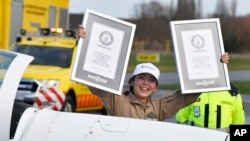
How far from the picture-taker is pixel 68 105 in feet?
47.6

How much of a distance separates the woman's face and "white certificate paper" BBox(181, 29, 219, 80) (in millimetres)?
337

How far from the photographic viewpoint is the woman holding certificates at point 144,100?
5.29m

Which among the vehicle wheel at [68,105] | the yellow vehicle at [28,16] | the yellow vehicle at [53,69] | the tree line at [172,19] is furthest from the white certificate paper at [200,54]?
the tree line at [172,19]

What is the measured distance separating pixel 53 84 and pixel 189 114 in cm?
811

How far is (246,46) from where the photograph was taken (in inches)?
2758

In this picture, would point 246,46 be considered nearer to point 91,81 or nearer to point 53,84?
point 53,84

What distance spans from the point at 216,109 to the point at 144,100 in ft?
3.00

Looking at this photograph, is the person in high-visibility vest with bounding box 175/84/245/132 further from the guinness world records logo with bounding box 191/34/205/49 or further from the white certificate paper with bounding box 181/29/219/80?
the guinness world records logo with bounding box 191/34/205/49

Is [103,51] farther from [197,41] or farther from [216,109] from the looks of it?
[216,109]

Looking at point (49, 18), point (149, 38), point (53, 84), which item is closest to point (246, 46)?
point (149, 38)

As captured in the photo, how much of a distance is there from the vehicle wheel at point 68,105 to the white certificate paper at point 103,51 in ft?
30.2

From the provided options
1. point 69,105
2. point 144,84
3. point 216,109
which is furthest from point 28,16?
point 144,84

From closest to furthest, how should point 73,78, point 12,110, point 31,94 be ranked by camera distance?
point 12,110 → point 73,78 → point 31,94

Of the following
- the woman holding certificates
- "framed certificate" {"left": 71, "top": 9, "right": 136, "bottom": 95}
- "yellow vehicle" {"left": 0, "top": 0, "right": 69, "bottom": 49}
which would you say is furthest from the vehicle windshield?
"framed certificate" {"left": 71, "top": 9, "right": 136, "bottom": 95}
